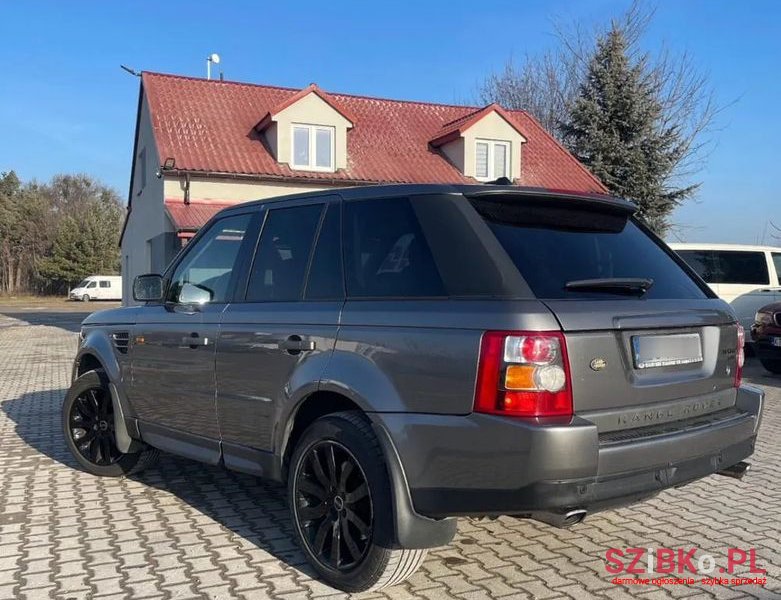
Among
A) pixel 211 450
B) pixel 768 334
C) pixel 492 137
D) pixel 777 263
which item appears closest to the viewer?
pixel 211 450

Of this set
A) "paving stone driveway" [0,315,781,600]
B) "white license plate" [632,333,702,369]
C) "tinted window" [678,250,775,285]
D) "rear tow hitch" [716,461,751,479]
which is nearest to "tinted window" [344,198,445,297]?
"white license plate" [632,333,702,369]

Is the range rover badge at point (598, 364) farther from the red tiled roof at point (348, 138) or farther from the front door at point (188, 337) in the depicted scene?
the red tiled roof at point (348, 138)

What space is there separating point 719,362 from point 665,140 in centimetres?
2237

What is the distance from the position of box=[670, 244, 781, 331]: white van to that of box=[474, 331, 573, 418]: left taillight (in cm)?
1220

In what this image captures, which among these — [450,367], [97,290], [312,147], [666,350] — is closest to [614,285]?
[666,350]

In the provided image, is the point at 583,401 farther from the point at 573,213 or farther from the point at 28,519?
the point at 28,519

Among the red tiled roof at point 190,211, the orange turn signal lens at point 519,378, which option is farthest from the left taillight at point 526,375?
the red tiled roof at point 190,211

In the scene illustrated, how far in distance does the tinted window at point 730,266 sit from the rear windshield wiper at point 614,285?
11727 millimetres

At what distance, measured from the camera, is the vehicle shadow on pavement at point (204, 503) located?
4082 mm

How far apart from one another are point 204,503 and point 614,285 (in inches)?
123

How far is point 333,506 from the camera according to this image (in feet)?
11.3

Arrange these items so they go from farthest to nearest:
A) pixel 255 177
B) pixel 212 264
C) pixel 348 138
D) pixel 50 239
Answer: pixel 50 239, pixel 348 138, pixel 255 177, pixel 212 264

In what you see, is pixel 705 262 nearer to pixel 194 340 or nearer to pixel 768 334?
pixel 768 334

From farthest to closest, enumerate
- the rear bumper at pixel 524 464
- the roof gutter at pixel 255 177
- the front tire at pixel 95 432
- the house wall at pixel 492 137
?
the house wall at pixel 492 137 → the roof gutter at pixel 255 177 → the front tire at pixel 95 432 → the rear bumper at pixel 524 464
